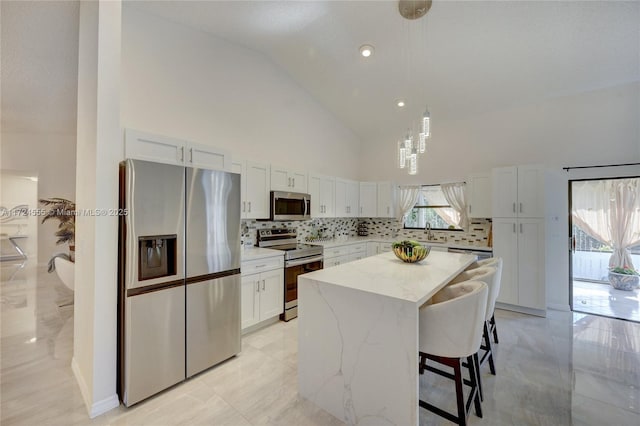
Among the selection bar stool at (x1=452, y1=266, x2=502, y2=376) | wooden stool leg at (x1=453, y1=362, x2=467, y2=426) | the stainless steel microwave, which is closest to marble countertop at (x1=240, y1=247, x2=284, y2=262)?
the stainless steel microwave

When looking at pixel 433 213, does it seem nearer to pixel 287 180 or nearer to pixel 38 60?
pixel 287 180

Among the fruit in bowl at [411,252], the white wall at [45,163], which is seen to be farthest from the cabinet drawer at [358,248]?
the white wall at [45,163]

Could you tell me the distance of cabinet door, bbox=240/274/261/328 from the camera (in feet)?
9.78

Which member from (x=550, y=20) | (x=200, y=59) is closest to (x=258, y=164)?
(x=200, y=59)

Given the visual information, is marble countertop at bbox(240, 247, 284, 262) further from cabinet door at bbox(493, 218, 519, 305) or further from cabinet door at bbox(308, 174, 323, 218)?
cabinet door at bbox(493, 218, 519, 305)

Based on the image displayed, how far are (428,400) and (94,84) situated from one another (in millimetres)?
3488

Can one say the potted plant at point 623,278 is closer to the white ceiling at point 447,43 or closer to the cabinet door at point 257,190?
the white ceiling at point 447,43

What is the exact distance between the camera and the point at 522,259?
3836mm

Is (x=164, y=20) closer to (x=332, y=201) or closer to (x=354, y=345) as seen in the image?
(x=332, y=201)

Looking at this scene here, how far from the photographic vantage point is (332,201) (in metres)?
4.98

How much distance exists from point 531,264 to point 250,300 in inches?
156

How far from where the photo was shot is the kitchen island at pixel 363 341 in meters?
1.54

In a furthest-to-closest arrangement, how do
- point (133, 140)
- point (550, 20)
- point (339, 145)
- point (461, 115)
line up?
point (339, 145) → point (461, 115) → point (550, 20) → point (133, 140)

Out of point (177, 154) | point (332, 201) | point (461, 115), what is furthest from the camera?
point (332, 201)
